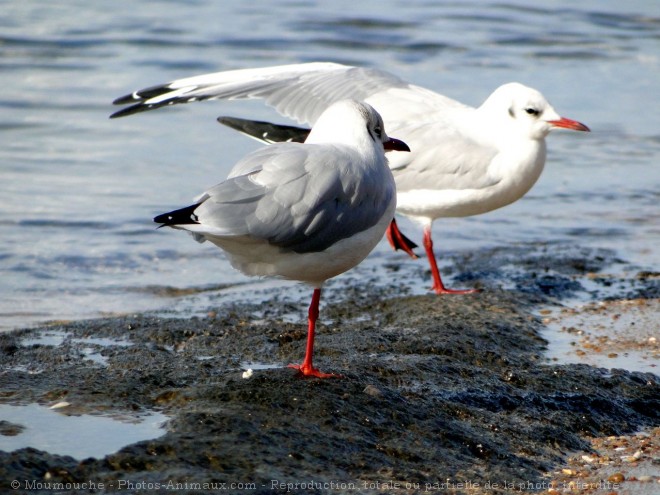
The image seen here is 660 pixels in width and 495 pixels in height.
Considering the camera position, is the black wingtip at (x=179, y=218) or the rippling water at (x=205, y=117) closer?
the black wingtip at (x=179, y=218)

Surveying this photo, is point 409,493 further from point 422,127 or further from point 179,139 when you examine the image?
point 179,139

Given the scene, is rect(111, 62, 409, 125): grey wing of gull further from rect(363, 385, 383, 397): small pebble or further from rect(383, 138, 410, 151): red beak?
rect(363, 385, 383, 397): small pebble

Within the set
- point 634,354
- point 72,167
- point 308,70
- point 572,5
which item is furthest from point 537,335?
point 572,5

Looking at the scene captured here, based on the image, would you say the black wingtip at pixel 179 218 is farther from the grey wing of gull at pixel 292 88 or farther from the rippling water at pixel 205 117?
the grey wing of gull at pixel 292 88

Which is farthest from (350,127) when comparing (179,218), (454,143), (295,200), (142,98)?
(142,98)

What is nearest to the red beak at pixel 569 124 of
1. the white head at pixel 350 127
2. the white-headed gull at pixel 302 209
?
the white head at pixel 350 127

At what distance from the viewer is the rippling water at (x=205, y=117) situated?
7.52m

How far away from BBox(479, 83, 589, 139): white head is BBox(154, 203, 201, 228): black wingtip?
136 inches

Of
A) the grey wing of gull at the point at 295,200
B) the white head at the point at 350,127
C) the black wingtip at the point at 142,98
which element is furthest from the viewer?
the black wingtip at the point at 142,98

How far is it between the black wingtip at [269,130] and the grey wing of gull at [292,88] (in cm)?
20

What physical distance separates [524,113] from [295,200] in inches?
126

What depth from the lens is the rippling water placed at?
752 cm

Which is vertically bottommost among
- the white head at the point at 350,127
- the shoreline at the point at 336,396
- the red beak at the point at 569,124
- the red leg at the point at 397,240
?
the red leg at the point at 397,240

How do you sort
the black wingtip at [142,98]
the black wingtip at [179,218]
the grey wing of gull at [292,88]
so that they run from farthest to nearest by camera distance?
the black wingtip at [142,98]
the grey wing of gull at [292,88]
the black wingtip at [179,218]
